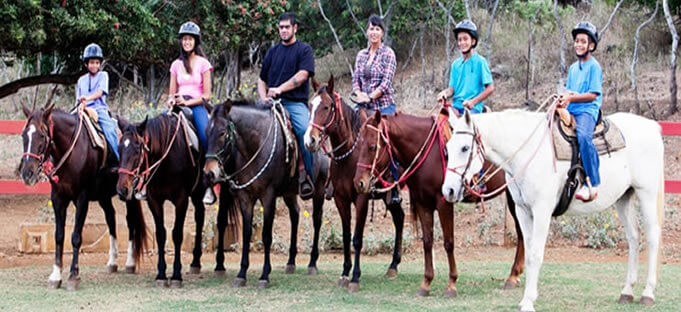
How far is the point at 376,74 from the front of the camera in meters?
9.94

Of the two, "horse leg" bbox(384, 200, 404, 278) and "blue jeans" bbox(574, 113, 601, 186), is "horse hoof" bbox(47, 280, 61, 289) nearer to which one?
"horse leg" bbox(384, 200, 404, 278)

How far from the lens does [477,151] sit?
7.98m

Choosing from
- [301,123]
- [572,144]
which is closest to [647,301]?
[572,144]

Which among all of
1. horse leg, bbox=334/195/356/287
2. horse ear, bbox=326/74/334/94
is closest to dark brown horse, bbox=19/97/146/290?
horse leg, bbox=334/195/356/287

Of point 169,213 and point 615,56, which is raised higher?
point 615,56

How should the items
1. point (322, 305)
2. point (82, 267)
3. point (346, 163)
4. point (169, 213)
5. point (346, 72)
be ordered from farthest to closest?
point (346, 72) < point (169, 213) < point (82, 267) < point (346, 163) < point (322, 305)

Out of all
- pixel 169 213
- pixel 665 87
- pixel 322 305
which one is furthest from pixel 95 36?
pixel 665 87

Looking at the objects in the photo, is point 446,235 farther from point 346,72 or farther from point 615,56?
point 346,72

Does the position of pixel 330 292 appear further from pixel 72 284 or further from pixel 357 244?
pixel 72 284

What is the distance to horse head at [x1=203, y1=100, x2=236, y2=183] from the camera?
9336 millimetres

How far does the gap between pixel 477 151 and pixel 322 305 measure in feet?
7.20

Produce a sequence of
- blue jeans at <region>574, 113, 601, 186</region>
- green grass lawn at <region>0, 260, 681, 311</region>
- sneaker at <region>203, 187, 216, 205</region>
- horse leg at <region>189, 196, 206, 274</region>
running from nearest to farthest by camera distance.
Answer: blue jeans at <region>574, 113, 601, 186</region> < green grass lawn at <region>0, 260, 681, 311</region> < sneaker at <region>203, 187, 216, 205</region> < horse leg at <region>189, 196, 206, 274</region>

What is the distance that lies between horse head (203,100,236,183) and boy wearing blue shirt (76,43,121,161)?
1550 millimetres

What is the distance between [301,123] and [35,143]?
117 inches
